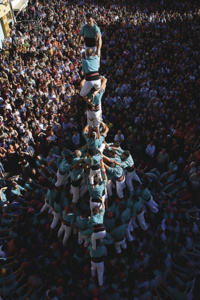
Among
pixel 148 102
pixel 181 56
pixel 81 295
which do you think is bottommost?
pixel 81 295

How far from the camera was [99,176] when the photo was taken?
606 centimetres

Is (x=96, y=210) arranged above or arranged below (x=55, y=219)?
above

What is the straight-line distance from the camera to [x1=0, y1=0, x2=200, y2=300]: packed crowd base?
612cm

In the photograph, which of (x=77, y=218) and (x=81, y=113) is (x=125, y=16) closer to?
(x=81, y=113)

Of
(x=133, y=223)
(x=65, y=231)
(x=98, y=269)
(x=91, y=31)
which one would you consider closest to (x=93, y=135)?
(x=91, y=31)

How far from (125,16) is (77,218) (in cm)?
2198

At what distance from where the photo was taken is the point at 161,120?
11625mm

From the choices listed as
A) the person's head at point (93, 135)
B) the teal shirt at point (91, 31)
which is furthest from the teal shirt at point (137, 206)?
the teal shirt at point (91, 31)

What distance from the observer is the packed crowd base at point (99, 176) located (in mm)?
6117

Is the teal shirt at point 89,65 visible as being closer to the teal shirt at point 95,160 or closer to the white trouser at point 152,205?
the teal shirt at point 95,160

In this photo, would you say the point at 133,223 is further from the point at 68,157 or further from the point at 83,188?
the point at 68,157

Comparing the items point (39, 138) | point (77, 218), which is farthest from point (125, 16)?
point (77, 218)

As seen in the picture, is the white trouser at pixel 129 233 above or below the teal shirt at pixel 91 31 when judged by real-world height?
below

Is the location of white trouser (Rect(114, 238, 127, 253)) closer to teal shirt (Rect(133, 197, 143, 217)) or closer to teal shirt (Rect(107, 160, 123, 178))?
teal shirt (Rect(133, 197, 143, 217))
